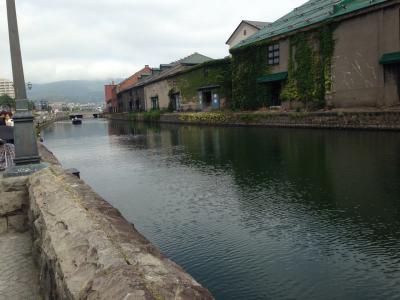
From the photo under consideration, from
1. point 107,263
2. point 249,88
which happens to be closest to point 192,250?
point 107,263

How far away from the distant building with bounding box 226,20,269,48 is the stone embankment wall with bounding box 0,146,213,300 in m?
57.3

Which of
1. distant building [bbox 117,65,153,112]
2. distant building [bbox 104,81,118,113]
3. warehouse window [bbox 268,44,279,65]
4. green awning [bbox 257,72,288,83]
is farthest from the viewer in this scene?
distant building [bbox 104,81,118,113]

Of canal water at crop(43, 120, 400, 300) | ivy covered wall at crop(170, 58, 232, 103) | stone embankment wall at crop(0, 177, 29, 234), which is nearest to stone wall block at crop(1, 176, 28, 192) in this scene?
stone embankment wall at crop(0, 177, 29, 234)

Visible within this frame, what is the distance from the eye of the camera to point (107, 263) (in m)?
3.34

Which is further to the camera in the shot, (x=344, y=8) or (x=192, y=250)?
(x=344, y=8)

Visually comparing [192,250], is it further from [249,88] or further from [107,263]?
[249,88]

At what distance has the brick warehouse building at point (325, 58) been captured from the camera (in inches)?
1023

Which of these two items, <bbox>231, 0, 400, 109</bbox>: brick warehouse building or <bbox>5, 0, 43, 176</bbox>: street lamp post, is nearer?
<bbox>5, 0, 43, 176</bbox>: street lamp post

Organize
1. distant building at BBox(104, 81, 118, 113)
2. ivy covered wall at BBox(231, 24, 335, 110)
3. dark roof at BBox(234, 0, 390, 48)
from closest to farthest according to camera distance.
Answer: dark roof at BBox(234, 0, 390, 48), ivy covered wall at BBox(231, 24, 335, 110), distant building at BBox(104, 81, 118, 113)

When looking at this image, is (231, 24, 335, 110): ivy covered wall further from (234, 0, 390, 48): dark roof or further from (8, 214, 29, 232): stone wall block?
(8, 214, 29, 232): stone wall block

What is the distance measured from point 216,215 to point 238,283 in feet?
10.9

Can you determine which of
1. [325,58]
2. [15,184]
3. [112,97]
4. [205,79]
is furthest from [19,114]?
[112,97]

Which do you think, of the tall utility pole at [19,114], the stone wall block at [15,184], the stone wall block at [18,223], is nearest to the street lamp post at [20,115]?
the tall utility pole at [19,114]

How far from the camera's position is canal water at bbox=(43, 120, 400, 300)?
563cm
